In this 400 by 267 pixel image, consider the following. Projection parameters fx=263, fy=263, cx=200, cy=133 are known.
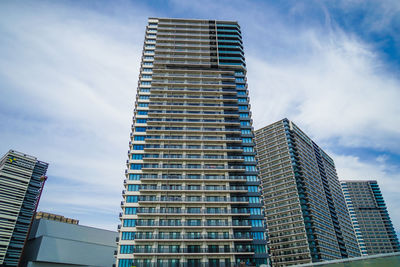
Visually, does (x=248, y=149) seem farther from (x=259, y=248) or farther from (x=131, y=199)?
(x=131, y=199)

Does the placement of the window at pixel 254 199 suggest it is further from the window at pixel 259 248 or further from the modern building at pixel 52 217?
the modern building at pixel 52 217

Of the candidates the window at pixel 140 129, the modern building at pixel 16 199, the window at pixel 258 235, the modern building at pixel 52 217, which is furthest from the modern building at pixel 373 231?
the modern building at pixel 16 199

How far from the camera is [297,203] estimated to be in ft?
359

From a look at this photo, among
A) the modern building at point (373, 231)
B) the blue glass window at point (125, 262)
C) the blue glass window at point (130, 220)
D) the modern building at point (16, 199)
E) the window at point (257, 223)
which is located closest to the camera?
the blue glass window at point (125, 262)

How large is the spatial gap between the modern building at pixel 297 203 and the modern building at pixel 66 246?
230 feet

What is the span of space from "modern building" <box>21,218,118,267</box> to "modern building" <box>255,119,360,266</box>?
70.0 metres

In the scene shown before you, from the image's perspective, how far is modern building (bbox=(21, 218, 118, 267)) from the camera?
93.6 meters

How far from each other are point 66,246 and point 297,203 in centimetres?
9185

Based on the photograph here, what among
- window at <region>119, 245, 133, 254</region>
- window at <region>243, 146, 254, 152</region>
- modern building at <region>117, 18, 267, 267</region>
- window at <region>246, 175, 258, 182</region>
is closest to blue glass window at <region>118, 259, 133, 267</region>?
modern building at <region>117, 18, 267, 267</region>

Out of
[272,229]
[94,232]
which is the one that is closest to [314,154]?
[272,229]

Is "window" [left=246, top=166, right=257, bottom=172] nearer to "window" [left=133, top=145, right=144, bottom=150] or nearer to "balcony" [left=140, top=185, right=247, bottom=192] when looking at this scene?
"balcony" [left=140, top=185, right=247, bottom=192]

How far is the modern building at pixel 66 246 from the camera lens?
307 feet

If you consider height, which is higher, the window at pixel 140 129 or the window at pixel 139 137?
the window at pixel 140 129

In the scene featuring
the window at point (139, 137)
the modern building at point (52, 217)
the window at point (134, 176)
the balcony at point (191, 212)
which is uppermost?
the window at point (139, 137)
